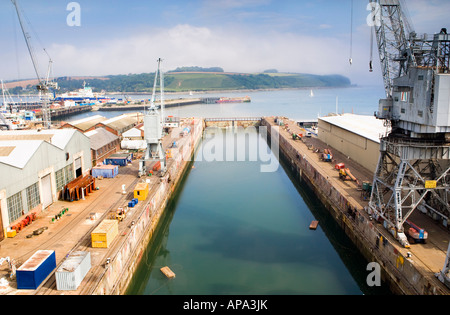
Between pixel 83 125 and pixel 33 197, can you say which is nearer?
pixel 33 197

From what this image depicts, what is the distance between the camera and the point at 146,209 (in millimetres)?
25188

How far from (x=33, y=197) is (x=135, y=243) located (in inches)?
322

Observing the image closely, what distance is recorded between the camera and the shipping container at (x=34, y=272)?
14.9 meters

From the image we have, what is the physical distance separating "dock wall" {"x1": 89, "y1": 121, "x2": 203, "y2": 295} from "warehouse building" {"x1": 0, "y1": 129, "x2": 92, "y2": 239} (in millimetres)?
7131

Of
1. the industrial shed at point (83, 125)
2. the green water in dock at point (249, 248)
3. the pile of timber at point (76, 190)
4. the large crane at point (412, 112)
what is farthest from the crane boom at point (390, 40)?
the industrial shed at point (83, 125)

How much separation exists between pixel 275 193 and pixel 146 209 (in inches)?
655

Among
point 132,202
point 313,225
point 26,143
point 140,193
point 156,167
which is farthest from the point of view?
point 156,167

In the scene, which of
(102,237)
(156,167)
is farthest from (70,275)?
(156,167)

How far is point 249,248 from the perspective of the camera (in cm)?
2434

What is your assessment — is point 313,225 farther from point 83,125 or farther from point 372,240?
point 83,125

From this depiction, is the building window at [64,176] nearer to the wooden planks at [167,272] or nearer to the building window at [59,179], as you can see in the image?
the building window at [59,179]

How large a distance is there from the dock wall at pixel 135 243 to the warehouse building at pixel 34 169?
23.4 feet

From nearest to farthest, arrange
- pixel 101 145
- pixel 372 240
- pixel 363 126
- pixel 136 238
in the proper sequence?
pixel 372 240
pixel 136 238
pixel 363 126
pixel 101 145
